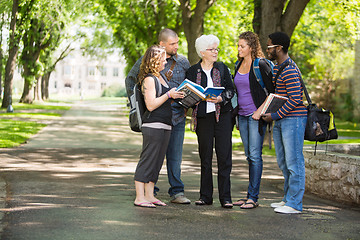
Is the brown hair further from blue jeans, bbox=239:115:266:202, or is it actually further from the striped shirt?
blue jeans, bbox=239:115:266:202

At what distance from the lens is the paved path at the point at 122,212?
5.70m

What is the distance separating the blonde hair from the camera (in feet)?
22.6

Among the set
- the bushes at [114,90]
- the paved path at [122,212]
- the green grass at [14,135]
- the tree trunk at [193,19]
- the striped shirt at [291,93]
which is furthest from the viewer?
the bushes at [114,90]

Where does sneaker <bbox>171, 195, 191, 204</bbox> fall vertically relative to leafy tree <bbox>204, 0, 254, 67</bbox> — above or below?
below

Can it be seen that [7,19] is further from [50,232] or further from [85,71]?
[85,71]

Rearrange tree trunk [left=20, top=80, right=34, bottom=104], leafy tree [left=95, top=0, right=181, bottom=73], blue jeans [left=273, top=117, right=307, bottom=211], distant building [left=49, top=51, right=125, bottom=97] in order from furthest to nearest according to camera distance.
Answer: distant building [left=49, top=51, right=125, bottom=97] < tree trunk [left=20, top=80, right=34, bottom=104] < leafy tree [left=95, top=0, right=181, bottom=73] < blue jeans [left=273, top=117, right=307, bottom=211]

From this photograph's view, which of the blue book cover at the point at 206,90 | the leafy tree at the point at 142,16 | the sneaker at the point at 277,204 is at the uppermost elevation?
the leafy tree at the point at 142,16

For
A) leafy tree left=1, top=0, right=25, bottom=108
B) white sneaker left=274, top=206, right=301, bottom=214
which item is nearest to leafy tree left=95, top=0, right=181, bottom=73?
leafy tree left=1, top=0, right=25, bottom=108

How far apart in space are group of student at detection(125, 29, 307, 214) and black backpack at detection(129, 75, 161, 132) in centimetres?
6

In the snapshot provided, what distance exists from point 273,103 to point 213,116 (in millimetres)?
751

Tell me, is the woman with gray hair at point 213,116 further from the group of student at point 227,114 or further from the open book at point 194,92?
the open book at point 194,92

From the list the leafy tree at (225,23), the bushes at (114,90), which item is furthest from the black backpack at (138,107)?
the bushes at (114,90)

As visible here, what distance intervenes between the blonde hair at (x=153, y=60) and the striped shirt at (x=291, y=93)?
4.61ft

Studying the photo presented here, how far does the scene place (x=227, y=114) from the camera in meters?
7.09
